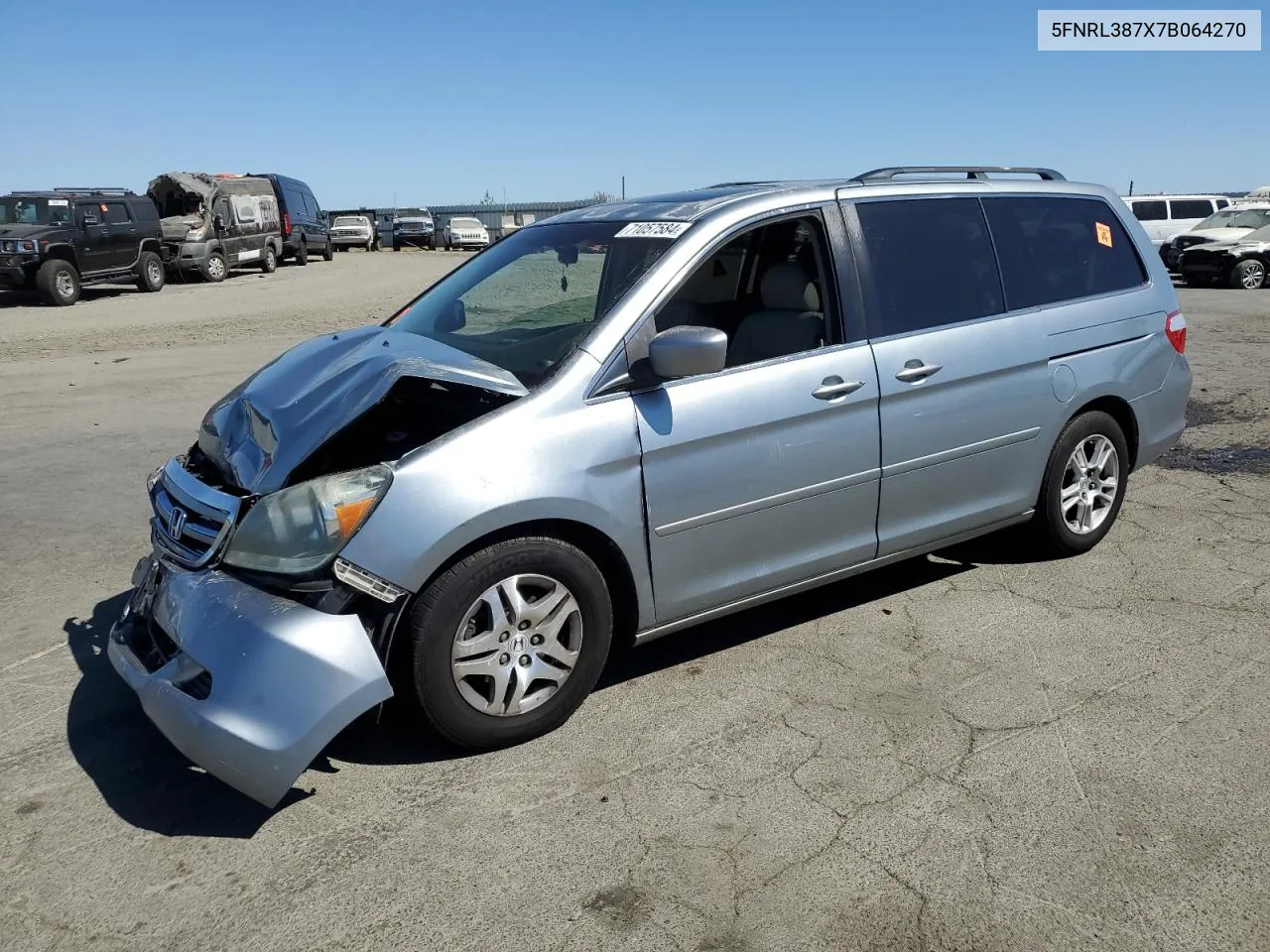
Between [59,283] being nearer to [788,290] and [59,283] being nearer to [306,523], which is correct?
[788,290]

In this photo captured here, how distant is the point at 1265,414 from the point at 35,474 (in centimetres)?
906

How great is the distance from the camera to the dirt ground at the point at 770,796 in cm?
266

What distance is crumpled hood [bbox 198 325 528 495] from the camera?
3.38 meters

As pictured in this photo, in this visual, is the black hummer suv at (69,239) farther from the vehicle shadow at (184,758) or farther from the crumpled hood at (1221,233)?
the crumpled hood at (1221,233)

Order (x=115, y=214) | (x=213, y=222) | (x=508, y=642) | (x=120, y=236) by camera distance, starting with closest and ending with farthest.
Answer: (x=508, y=642), (x=115, y=214), (x=120, y=236), (x=213, y=222)

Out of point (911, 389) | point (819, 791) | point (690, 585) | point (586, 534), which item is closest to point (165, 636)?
point (586, 534)

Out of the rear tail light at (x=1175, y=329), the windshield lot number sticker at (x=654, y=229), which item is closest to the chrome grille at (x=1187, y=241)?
the rear tail light at (x=1175, y=329)

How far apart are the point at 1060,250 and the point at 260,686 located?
157 inches

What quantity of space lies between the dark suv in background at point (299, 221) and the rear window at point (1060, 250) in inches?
1128

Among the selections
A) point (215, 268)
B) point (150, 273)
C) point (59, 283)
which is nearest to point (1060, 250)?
point (59, 283)

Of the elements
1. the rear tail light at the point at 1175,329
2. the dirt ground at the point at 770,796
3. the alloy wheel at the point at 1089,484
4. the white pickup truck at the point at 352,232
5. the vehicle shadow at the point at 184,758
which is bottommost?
the dirt ground at the point at 770,796

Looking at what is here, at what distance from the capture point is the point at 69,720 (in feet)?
12.2

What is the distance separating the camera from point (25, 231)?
19.7m

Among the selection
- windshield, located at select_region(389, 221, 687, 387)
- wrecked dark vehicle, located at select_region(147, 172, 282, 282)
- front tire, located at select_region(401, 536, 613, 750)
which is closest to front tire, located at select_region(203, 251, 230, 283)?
wrecked dark vehicle, located at select_region(147, 172, 282, 282)
